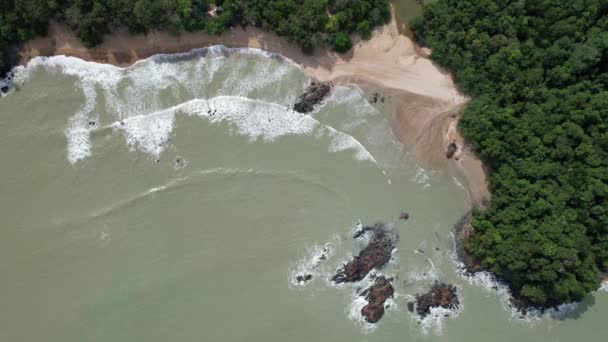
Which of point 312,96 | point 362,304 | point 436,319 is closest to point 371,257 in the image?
point 362,304

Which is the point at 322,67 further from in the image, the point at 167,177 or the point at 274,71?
the point at 167,177

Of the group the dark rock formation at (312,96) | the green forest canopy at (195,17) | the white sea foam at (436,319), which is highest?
the green forest canopy at (195,17)

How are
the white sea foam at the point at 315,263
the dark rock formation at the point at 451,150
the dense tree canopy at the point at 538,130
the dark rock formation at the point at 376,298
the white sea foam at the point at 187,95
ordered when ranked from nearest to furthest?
the dense tree canopy at the point at 538,130 → the dark rock formation at the point at 376,298 → the white sea foam at the point at 315,263 → the dark rock formation at the point at 451,150 → the white sea foam at the point at 187,95

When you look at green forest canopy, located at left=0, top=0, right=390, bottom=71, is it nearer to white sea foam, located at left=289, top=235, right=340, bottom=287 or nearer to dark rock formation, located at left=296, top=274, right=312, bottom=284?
white sea foam, located at left=289, top=235, right=340, bottom=287

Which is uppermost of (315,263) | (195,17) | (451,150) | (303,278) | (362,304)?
(195,17)

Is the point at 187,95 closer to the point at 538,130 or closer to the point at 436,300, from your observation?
the point at 436,300

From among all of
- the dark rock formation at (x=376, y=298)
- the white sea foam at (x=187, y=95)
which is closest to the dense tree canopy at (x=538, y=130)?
the dark rock formation at (x=376, y=298)

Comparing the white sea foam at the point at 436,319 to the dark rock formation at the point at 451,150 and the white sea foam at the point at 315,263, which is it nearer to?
the white sea foam at the point at 315,263
